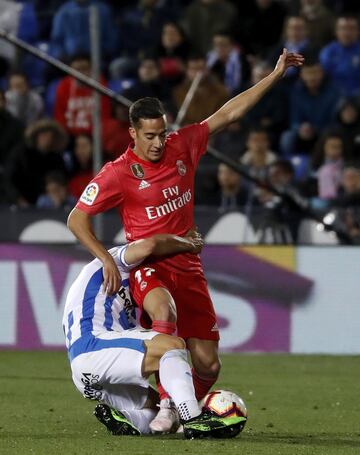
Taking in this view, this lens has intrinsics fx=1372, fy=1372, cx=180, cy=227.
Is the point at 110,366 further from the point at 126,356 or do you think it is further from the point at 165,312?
the point at 165,312

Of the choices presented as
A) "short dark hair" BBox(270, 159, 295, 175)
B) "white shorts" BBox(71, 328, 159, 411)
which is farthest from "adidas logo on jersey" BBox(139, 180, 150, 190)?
"short dark hair" BBox(270, 159, 295, 175)

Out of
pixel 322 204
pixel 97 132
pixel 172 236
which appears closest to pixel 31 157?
pixel 97 132

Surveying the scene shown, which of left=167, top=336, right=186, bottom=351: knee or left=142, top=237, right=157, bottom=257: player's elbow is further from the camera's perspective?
left=142, top=237, right=157, bottom=257: player's elbow

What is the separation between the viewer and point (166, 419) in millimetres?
7680

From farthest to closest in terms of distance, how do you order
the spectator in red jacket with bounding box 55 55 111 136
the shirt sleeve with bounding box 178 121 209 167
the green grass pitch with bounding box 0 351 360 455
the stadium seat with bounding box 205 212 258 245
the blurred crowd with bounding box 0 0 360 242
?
1. the spectator in red jacket with bounding box 55 55 111 136
2. the blurred crowd with bounding box 0 0 360 242
3. the stadium seat with bounding box 205 212 258 245
4. the shirt sleeve with bounding box 178 121 209 167
5. the green grass pitch with bounding box 0 351 360 455

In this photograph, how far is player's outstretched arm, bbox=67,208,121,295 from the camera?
25.1 feet

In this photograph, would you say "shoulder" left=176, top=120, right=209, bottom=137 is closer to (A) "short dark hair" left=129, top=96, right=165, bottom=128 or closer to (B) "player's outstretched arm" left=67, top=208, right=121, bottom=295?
(A) "short dark hair" left=129, top=96, right=165, bottom=128

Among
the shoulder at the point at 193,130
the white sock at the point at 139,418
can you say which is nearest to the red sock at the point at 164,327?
the white sock at the point at 139,418

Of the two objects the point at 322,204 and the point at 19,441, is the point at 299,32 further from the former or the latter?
the point at 19,441

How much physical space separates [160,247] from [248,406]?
6.40 ft

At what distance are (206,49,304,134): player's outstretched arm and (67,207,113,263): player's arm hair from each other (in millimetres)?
1037

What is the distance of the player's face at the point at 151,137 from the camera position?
7848 millimetres

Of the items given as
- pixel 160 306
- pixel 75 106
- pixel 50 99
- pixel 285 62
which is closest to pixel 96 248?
pixel 160 306

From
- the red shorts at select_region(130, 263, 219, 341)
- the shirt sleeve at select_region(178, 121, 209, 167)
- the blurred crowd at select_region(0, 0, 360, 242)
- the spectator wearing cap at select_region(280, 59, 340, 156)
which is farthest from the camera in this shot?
the spectator wearing cap at select_region(280, 59, 340, 156)
